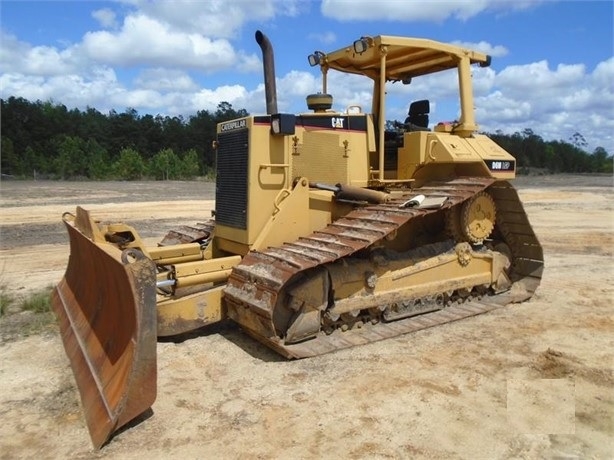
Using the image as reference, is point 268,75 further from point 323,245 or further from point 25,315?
point 25,315

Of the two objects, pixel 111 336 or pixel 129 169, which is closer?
pixel 111 336

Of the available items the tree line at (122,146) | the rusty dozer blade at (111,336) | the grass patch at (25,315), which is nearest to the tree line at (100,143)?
the tree line at (122,146)

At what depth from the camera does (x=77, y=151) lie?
149 feet

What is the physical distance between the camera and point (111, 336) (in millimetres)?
4555

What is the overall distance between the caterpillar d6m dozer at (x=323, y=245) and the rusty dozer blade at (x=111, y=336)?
0.05 ft

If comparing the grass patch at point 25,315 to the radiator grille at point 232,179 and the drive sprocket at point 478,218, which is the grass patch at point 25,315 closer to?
the radiator grille at point 232,179

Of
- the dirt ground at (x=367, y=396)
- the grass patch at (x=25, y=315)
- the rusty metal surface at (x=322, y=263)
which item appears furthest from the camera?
the grass patch at (x=25, y=315)

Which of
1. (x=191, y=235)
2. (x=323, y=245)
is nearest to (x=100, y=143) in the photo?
(x=191, y=235)

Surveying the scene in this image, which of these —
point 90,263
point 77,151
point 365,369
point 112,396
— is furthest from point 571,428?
point 77,151

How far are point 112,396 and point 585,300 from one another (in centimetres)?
611

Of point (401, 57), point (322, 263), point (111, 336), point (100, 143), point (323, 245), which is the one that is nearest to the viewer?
point (111, 336)

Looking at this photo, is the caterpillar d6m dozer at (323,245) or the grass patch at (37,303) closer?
the caterpillar d6m dozer at (323,245)

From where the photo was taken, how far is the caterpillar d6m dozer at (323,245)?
491 centimetres

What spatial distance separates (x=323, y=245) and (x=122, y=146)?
5433 centimetres
